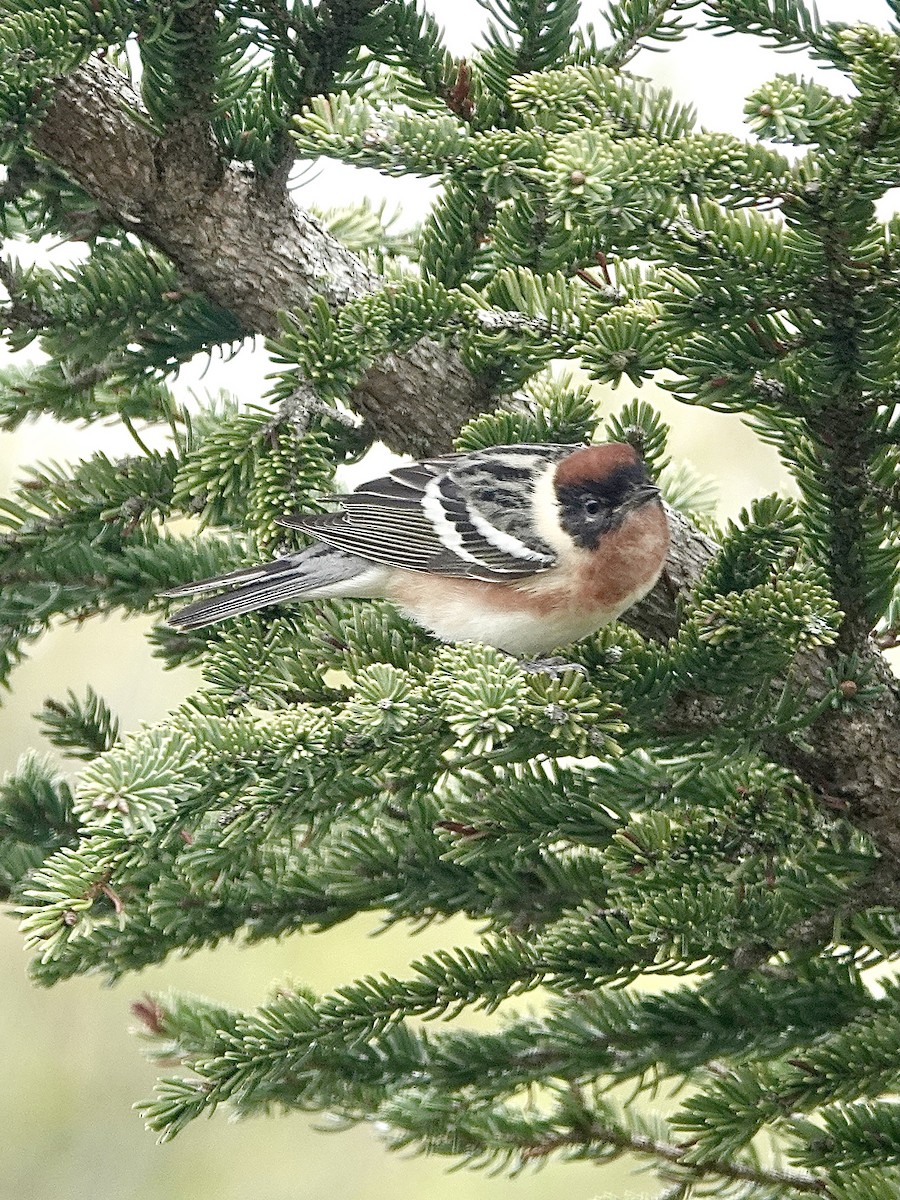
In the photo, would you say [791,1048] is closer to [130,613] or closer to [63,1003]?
[130,613]

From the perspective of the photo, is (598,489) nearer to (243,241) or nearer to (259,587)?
(259,587)

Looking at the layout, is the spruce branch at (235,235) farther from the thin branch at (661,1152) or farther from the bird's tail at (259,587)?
the thin branch at (661,1152)

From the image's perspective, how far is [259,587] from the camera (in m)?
2.38

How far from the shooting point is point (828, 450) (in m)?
1.76

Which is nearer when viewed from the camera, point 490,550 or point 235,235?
point 235,235

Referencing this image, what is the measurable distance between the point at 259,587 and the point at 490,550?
0.65 metres

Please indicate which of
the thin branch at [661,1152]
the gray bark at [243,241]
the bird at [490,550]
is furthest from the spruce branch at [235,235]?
the thin branch at [661,1152]

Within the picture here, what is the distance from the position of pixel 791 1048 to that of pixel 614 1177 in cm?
358

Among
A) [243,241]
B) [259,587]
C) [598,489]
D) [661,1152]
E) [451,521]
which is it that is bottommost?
[661,1152]

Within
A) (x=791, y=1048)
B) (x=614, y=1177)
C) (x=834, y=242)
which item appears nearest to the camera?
(x=834, y=242)

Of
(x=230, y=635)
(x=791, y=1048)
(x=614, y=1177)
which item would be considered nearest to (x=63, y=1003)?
(x=614, y=1177)

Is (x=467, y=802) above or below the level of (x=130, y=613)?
below

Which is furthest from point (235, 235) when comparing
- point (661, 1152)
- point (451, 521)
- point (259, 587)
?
point (661, 1152)

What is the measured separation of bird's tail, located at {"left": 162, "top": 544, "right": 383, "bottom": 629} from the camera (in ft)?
7.52
